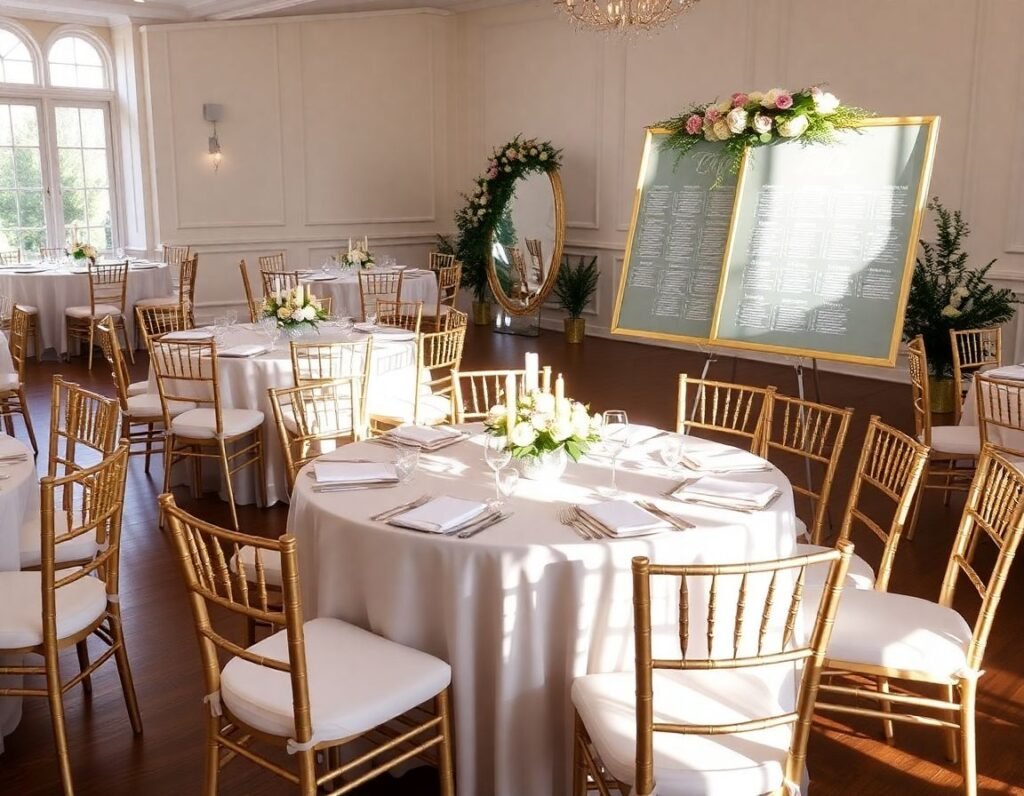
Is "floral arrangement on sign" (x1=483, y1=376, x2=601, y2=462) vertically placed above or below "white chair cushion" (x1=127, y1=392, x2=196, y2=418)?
above

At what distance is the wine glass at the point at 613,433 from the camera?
10.6 feet

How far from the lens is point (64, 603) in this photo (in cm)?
294

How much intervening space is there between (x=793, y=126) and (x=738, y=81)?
→ 4731 mm

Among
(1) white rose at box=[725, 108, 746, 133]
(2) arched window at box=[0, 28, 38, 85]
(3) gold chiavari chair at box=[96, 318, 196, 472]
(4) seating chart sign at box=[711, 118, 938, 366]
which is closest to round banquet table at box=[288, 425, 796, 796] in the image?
(4) seating chart sign at box=[711, 118, 938, 366]

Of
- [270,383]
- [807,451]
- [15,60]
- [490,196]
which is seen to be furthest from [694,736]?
[15,60]

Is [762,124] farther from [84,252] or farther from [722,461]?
[84,252]

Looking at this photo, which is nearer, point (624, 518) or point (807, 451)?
point (624, 518)

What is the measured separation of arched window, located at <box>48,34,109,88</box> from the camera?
36.9 feet

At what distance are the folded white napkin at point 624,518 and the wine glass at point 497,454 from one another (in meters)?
0.28

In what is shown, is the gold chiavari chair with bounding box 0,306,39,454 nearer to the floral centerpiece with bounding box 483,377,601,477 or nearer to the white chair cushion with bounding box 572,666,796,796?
the floral centerpiece with bounding box 483,377,601,477

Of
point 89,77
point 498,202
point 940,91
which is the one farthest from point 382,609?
point 89,77

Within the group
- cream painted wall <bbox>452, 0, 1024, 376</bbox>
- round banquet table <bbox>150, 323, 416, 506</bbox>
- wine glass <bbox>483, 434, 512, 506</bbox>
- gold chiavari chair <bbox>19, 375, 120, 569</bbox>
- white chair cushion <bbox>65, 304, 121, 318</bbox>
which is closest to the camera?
wine glass <bbox>483, 434, 512, 506</bbox>

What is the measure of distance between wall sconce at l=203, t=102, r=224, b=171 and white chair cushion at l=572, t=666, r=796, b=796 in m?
9.85

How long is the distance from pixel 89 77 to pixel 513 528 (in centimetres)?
1073
